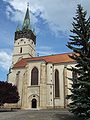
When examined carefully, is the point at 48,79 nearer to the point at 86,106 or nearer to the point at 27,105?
the point at 27,105

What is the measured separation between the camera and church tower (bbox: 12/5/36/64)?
208 feet

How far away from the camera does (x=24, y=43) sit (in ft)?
212

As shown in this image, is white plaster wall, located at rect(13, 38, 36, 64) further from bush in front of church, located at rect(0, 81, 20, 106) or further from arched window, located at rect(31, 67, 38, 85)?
bush in front of church, located at rect(0, 81, 20, 106)

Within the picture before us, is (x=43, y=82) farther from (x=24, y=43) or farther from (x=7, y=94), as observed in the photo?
(x=24, y=43)

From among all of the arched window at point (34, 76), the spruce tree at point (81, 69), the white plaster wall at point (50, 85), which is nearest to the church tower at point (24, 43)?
the arched window at point (34, 76)

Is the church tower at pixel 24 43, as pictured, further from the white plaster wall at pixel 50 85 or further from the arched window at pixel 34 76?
the white plaster wall at pixel 50 85

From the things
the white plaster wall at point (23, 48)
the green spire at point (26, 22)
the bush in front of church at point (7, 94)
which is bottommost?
the bush in front of church at point (7, 94)

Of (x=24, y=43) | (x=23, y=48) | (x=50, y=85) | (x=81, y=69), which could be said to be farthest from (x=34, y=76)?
(x=81, y=69)

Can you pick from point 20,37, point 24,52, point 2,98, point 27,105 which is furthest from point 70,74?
point 20,37

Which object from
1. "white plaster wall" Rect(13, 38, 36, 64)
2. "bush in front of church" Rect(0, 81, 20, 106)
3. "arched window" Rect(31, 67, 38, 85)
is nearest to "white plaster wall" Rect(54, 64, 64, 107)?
"arched window" Rect(31, 67, 38, 85)

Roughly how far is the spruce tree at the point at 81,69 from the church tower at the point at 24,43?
4550cm

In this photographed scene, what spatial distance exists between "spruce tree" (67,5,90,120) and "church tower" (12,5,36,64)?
4550cm

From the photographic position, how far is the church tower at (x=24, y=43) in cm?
6351

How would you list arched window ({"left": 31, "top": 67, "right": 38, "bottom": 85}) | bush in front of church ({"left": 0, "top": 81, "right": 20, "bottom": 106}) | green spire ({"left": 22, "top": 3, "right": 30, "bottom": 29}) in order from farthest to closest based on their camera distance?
green spire ({"left": 22, "top": 3, "right": 30, "bottom": 29})
arched window ({"left": 31, "top": 67, "right": 38, "bottom": 85})
bush in front of church ({"left": 0, "top": 81, "right": 20, "bottom": 106})
